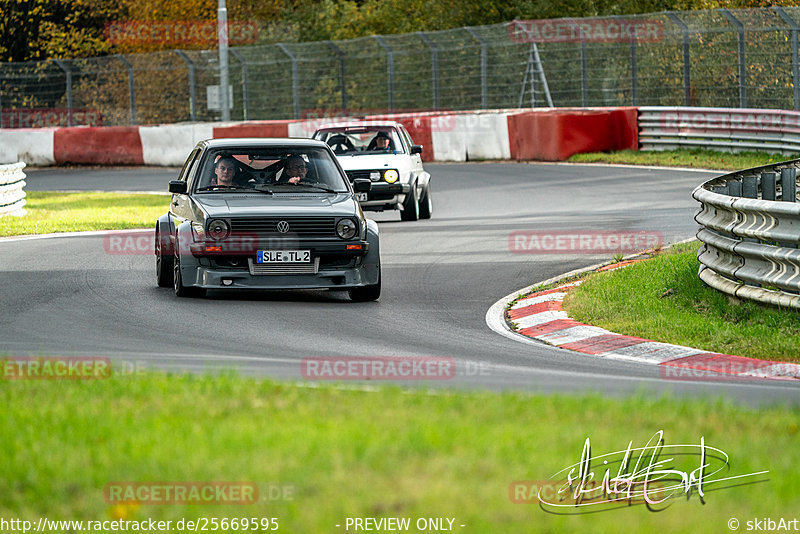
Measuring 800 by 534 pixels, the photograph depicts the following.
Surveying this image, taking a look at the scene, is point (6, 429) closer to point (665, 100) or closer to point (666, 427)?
point (666, 427)

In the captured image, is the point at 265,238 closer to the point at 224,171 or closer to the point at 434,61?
the point at 224,171

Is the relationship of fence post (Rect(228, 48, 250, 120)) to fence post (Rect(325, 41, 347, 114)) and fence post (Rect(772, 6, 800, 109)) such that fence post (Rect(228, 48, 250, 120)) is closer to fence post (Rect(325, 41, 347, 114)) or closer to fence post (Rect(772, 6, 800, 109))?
fence post (Rect(325, 41, 347, 114))

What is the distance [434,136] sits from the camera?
30641 millimetres

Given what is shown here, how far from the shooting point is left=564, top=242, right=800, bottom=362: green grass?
916 cm

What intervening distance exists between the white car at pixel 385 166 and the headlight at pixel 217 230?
6901 mm

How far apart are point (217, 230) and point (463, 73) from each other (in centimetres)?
2251

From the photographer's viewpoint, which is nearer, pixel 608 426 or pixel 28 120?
pixel 608 426

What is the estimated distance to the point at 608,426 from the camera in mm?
5566

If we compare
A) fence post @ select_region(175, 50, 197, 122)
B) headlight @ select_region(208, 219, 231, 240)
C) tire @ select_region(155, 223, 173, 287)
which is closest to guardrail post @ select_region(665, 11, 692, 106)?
fence post @ select_region(175, 50, 197, 122)

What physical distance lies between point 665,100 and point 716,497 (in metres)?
25.0

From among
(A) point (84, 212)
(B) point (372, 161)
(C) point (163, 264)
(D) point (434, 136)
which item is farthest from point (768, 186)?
(D) point (434, 136)

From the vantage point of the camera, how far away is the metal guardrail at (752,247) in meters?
9.34

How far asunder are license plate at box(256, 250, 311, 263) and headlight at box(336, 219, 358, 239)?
37cm

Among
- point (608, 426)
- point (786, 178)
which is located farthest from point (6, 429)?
point (786, 178)
